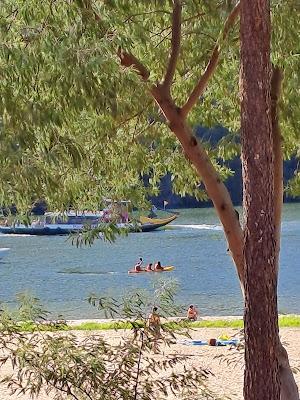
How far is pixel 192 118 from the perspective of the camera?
595 centimetres

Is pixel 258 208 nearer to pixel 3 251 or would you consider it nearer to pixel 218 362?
pixel 218 362

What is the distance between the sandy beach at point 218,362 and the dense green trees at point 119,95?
1.66m

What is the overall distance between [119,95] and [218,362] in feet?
16.4

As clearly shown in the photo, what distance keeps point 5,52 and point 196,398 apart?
180cm

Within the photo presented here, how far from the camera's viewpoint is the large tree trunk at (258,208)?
3.30 metres

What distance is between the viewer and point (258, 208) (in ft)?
10.8

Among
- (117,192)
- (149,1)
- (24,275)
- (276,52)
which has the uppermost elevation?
(149,1)

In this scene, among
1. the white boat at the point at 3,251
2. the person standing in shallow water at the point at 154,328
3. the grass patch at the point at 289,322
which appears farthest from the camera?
the white boat at the point at 3,251

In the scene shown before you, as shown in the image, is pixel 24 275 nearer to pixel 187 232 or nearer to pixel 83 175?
pixel 187 232

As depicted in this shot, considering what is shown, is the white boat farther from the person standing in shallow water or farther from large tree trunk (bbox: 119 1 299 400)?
the person standing in shallow water

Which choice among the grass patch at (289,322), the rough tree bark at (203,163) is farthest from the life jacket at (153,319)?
the grass patch at (289,322)

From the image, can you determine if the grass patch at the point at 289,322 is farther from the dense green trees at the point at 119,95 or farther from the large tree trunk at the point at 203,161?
the large tree trunk at the point at 203,161

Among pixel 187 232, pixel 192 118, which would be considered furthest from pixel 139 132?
pixel 187 232

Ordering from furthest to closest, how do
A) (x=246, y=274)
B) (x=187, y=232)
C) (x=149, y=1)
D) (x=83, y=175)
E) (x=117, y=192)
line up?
(x=187, y=232), (x=117, y=192), (x=83, y=175), (x=149, y=1), (x=246, y=274)
